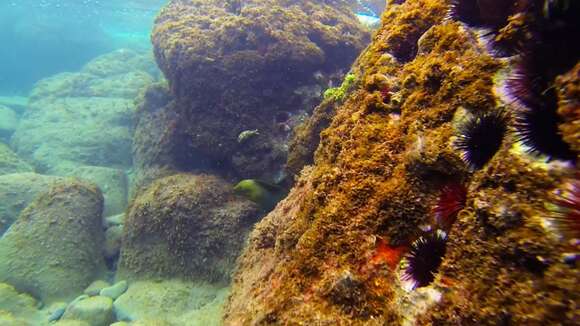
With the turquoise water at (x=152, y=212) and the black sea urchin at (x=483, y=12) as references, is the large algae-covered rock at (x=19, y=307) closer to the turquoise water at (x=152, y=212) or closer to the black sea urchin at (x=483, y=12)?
the turquoise water at (x=152, y=212)

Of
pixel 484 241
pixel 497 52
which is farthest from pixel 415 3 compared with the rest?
pixel 484 241

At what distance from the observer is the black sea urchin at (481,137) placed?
6.84ft

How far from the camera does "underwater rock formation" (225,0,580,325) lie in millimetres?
1744

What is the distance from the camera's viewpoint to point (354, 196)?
2812 millimetres

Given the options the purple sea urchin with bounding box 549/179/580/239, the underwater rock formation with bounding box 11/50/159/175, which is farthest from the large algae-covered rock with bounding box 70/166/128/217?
the purple sea urchin with bounding box 549/179/580/239

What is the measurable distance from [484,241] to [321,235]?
3.99 ft

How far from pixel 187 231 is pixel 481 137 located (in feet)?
21.3

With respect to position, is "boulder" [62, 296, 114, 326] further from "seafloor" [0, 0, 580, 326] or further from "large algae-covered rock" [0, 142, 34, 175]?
"large algae-covered rock" [0, 142, 34, 175]

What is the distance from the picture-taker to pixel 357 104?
358 centimetres

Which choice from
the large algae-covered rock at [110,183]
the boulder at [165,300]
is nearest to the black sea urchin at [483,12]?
the boulder at [165,300]

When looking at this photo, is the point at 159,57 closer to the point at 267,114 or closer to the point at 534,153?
the point at 267,114

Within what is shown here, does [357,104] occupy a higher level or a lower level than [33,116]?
higher

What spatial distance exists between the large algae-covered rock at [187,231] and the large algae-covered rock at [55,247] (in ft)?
4.30

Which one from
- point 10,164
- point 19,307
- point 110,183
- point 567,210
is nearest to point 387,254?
point 567,210
